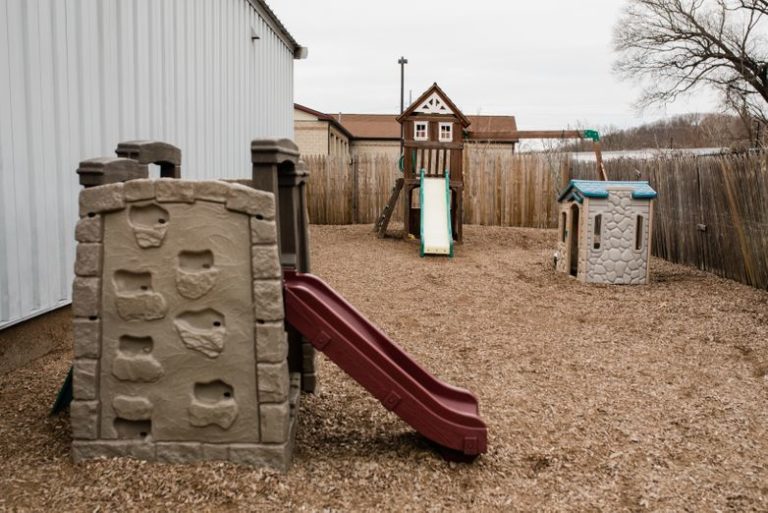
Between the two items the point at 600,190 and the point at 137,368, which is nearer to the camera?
the point at 137,368

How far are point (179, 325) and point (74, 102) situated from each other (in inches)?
116

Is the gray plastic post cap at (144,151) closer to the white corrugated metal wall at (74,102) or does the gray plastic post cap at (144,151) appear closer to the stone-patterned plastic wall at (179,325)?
the stone-patterned plastic wall at (179,325)

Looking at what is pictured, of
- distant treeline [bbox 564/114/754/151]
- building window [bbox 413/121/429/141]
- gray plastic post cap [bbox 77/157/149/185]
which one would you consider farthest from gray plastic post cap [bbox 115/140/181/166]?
distant treeline [bbox 564/114/754/151]

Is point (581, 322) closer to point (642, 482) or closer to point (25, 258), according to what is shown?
point (642, 482)

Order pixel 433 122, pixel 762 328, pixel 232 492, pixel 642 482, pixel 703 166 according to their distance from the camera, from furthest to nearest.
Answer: pixel 433 122 → pixel 703 166 → pixel 762 328 → pixel 642 482 → pixel 232 492

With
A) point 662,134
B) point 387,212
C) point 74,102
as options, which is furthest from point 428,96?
point 662,134

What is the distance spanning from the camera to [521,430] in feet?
12.9

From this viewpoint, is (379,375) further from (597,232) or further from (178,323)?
(597,232)

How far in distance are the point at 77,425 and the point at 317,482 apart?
3.69ft

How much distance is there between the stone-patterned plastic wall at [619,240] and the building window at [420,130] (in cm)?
502

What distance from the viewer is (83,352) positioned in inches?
123

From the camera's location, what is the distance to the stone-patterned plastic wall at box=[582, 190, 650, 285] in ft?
29.4

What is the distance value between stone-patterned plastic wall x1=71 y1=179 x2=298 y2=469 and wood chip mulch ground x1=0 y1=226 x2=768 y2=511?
154 mm

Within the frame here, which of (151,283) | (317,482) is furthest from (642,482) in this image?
(151,283)
